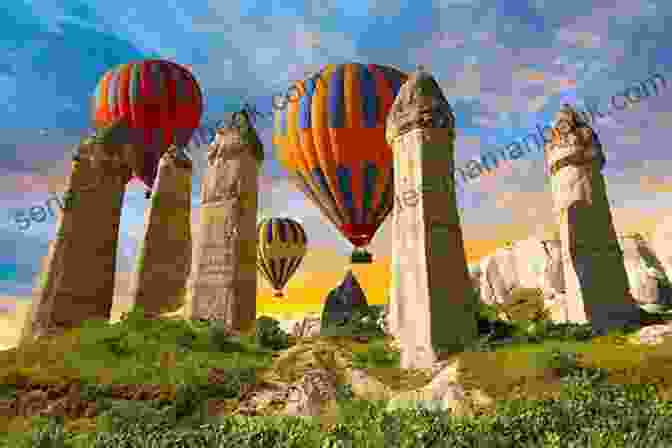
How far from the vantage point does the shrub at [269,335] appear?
1438cm

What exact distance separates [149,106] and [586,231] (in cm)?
2118

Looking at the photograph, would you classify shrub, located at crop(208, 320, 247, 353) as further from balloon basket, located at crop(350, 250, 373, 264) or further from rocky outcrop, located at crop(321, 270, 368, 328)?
balloon basket, located at crop(350, 250, 373, 264)

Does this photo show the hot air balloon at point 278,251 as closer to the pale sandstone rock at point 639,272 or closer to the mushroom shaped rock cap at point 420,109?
the mushroom shaped rock cap at point 420,109

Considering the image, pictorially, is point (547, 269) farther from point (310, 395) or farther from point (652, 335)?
point (310, 395)

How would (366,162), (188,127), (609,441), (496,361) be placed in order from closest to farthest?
(609,441)
(496,361)
(366,162)
(188,127)

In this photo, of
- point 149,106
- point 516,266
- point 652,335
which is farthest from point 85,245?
point 516,266

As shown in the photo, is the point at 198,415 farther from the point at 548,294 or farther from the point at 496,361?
the point at 548,294

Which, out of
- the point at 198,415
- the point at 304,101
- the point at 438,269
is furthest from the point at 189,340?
the point at 304,101

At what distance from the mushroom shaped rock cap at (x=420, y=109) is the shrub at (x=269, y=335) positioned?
682 cm

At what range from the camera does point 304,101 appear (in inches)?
984

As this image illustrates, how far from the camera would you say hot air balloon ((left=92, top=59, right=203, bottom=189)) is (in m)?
24.9

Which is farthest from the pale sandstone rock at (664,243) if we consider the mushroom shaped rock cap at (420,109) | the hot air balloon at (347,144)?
the mushroom shaped rock cap at (420,109)

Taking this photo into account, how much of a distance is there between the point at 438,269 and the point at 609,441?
263 inches

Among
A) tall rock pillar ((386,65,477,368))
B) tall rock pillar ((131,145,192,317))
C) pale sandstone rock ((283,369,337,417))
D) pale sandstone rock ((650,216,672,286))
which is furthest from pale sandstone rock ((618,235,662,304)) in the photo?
pale sandstone rock ((283,369,337,417))
